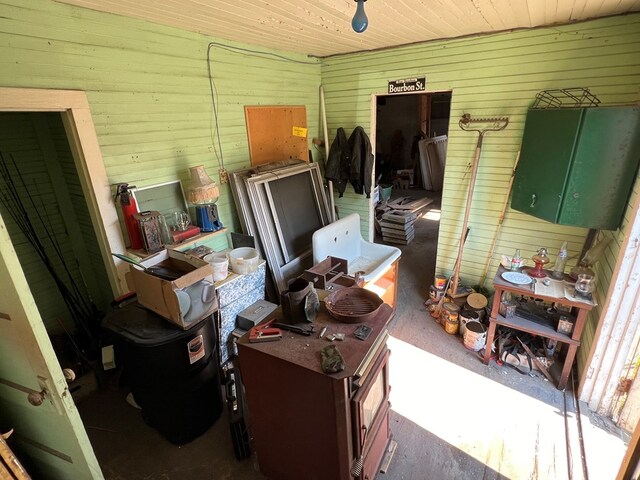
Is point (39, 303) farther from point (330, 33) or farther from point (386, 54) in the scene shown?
point (386, 54)

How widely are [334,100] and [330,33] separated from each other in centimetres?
125

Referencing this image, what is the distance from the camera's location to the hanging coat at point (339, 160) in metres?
4.04

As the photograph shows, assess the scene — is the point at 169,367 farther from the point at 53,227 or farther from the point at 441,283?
the point at 441,283

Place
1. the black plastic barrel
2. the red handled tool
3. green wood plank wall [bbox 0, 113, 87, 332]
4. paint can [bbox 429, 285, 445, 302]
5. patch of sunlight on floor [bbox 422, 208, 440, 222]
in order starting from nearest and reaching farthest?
the red handled tool → the black plastic barrel → green wood plank wall [bbox 0, 113, 87, 332] → paint can [bbox 429, 285, 445, 302] → patch of sunlight on floor [bbox 422, 208, 440, 222]

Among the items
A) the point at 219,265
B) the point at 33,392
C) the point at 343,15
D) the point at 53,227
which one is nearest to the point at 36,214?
the point at 53,227

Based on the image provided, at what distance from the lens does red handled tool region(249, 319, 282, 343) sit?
163cm

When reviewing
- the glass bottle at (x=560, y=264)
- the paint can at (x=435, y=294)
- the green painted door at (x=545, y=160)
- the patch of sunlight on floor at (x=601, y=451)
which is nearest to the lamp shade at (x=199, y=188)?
the paint can at (x=435, y=294)

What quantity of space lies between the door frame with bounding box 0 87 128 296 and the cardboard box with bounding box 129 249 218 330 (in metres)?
0.36

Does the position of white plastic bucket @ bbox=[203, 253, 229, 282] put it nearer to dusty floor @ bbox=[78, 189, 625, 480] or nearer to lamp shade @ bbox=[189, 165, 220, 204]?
lamp shade @ bbox=[189, 165, 220, 204]

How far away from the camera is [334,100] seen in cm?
415

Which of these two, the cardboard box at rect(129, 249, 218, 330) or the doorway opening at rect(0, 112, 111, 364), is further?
the doorway opening at rect(0, 112, 111, 364)

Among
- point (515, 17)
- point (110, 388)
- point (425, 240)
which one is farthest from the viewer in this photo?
point (425, 240)

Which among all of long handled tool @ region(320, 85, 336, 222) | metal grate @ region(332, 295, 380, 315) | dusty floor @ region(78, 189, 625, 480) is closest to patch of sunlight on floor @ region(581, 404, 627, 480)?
dusty floor @ region(78, 189, 625, 480)

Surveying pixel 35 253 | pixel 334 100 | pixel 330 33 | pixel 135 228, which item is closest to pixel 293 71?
pixel 334 100
